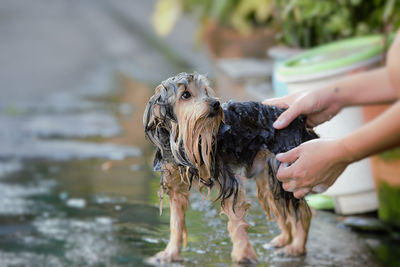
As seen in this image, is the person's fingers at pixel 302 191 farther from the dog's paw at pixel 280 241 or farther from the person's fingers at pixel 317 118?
the dog's paw at pixel 280 241

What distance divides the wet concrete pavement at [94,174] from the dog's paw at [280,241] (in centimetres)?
8

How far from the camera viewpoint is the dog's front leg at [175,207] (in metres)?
3.68

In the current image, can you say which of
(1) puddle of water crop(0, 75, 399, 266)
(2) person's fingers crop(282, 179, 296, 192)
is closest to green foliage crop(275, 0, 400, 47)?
(1) puddle of water crop(0, 75, 399, 266)

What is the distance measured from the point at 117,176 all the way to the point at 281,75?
81.6 inches

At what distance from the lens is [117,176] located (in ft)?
20.4

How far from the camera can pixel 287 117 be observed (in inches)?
143

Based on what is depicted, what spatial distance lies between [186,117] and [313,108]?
684 millimetres

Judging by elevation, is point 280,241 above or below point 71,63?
below

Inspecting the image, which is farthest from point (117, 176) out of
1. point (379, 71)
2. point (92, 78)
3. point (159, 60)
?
point (159, 60)

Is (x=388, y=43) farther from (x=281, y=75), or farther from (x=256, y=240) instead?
(x=256, y=240)

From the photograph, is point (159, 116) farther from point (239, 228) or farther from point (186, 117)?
point (239, 228)

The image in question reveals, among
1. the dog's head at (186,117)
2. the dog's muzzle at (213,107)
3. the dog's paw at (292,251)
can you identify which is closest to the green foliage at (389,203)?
the dog's paw at (292,251)

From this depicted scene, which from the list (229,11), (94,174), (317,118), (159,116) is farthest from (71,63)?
(159,116)

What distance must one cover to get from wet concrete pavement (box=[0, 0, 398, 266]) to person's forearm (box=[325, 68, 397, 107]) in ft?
3.83
